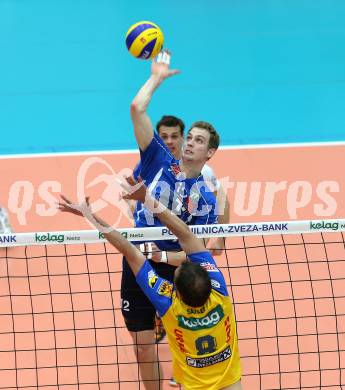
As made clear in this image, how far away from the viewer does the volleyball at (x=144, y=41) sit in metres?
7.02

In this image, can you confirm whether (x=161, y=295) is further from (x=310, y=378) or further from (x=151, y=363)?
(x=310, y=378)

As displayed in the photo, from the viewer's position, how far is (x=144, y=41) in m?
7.02

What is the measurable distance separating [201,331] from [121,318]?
350cm

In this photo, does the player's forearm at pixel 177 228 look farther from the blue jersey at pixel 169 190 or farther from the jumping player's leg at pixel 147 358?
the jumping player's leg at pixel 147 358

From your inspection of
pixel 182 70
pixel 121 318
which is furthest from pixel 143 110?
pixel 182 70

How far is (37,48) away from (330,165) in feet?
23.0

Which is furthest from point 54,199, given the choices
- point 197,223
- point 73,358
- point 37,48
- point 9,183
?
point 37,48

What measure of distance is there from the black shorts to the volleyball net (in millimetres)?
449

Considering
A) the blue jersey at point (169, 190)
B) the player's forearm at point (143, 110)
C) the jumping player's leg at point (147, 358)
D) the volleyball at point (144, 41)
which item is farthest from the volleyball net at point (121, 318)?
the volleyball at point (144, 41)

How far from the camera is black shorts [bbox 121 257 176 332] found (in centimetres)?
662

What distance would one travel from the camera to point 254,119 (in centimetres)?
1368

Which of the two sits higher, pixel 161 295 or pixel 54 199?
pixel 161 295

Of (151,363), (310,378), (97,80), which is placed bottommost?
(310,378)

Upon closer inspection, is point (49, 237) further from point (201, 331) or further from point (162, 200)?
point (201, 331)
